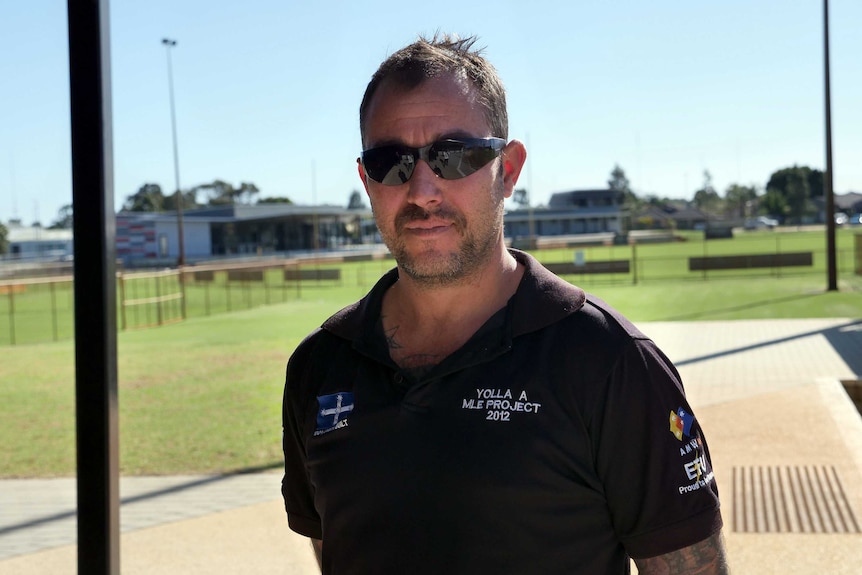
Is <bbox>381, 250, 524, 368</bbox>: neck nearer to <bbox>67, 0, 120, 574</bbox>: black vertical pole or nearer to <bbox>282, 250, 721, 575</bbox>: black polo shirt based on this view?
<bbox>282, 250, 721, 575</bbox>: black polo shirt

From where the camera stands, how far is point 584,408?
4.30 feet

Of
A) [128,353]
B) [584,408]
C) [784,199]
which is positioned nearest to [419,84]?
[584,408]

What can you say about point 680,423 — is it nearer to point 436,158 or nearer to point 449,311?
point 449,311

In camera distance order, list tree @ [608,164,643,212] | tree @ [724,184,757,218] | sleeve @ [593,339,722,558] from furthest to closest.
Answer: tree @ [724,184,757,218], tree @ [608,164,643,212], sleeve @ [593,339,722,558]

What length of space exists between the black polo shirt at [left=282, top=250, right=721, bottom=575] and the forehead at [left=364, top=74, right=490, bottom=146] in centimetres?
28

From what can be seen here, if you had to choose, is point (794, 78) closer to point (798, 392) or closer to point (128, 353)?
point (798, 392)

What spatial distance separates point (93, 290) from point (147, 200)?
754 cm

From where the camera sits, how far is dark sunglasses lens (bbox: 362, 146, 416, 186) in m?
1.49

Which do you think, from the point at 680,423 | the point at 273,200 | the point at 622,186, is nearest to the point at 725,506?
the point at 680,423

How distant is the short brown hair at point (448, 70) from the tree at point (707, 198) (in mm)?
9359

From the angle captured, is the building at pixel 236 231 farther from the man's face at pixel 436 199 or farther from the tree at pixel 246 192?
the man's face at pixel 436 199

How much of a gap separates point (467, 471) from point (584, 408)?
0.18 m

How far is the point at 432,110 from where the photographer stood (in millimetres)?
1496

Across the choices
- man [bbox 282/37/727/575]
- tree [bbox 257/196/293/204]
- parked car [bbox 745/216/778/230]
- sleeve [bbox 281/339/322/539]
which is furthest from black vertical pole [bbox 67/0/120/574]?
parked car [bbox 745/216/778/230]
